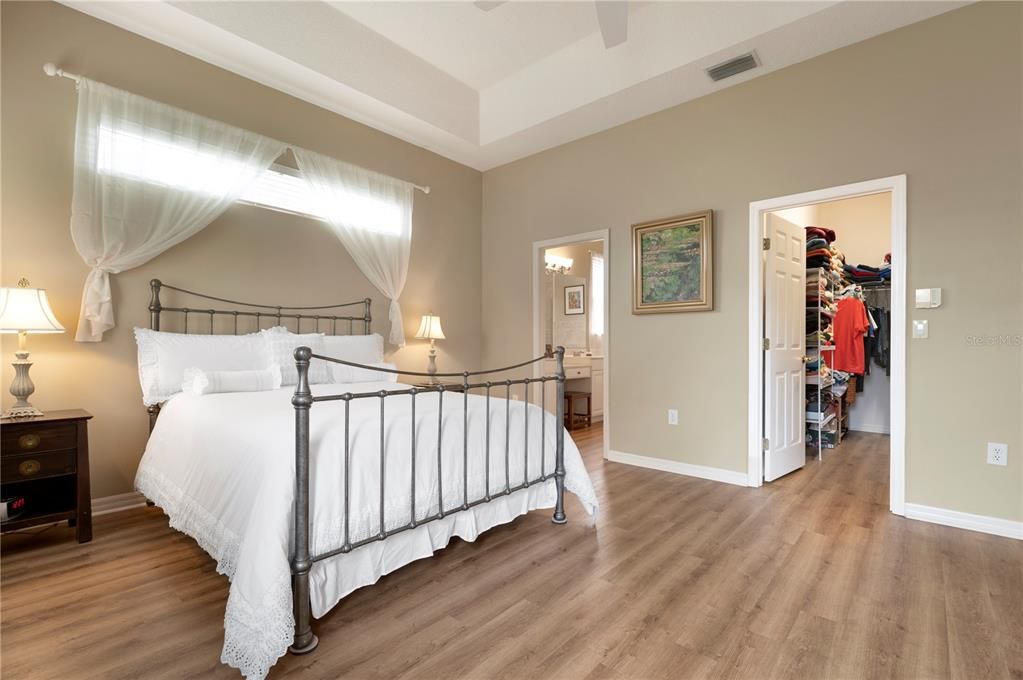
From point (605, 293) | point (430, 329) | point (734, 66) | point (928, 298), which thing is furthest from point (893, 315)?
point (430, 329)

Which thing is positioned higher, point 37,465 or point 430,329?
point 430,329

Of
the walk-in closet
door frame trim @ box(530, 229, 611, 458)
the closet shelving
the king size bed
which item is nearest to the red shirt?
the walk-in closet

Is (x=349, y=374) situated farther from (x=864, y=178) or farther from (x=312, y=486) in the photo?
(x=864, y=178)

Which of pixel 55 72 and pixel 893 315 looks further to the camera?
pixel 893 315

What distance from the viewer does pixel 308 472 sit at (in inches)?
63.9

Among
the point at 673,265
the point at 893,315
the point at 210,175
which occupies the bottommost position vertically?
the point at 893,315

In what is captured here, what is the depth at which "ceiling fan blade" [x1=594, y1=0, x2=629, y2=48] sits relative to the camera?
2.48 meters

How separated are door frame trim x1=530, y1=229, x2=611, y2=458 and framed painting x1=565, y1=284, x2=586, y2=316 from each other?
157 centimetres

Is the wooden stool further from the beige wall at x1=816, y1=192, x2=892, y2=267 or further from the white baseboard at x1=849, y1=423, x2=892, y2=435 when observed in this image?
the beige wall at x1=816, y1=192, x2=892, y2=267

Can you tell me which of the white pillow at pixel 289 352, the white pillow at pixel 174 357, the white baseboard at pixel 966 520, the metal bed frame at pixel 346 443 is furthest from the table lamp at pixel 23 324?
the white baseboard at pixel 966 520

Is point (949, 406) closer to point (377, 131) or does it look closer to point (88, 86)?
point (377, 131)

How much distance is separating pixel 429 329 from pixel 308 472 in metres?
2.94

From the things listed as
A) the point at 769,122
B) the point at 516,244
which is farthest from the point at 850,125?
the point at 516,244

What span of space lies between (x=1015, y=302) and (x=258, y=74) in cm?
496
